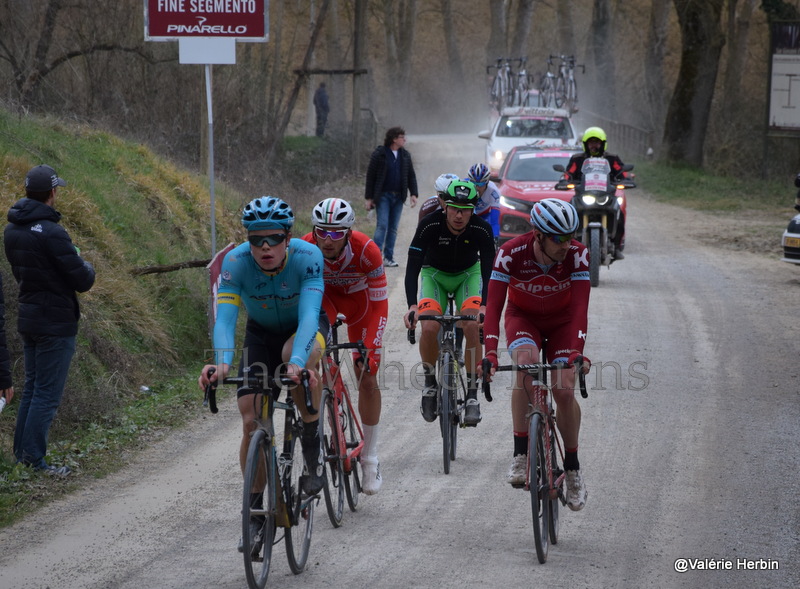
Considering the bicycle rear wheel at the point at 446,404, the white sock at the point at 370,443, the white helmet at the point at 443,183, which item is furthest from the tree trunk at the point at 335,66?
the white sock at the point at 370,443

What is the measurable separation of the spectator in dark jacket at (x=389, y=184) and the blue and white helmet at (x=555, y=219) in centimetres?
989

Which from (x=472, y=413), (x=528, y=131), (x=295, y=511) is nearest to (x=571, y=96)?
(x=528, y=131)

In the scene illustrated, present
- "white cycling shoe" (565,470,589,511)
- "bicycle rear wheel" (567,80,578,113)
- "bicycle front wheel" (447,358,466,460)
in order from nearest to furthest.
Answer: "white cycling shoe" (565,470,589,511)
"bicycle front wheel" (447,358,466,460)
"bicycle rear wheel" (567,80,578,113)

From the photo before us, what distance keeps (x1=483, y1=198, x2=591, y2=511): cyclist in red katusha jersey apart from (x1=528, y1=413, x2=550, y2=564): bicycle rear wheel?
233 mm

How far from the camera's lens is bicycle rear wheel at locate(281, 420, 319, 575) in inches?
222

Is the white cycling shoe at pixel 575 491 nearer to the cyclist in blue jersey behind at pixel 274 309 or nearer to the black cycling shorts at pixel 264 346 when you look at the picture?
the cyclist in blue jersey behind at pixel 274 309

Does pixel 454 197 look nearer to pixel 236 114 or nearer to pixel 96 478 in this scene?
pixel 96 478

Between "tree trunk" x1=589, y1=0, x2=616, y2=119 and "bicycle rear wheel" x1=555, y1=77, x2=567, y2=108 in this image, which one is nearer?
"bicycle rear wheel" x1=555, y1=77, x2=567, y2=108

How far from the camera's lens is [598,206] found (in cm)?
1497

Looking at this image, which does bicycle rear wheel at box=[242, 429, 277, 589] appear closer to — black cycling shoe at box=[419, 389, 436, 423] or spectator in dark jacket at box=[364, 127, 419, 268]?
black cycling shoe at box=[419, 389, 436, 423]

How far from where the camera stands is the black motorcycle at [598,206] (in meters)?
14.8

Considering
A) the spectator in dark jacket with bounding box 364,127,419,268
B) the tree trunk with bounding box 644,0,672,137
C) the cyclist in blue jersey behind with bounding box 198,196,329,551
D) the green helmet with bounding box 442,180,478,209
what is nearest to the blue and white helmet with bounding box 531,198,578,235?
the cyclist in blue jersey behind with bounding box 198,196,329,551

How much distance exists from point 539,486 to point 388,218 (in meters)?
10.8

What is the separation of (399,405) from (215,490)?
8.87 ft
